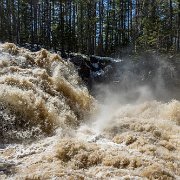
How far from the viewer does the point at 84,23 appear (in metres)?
42.6

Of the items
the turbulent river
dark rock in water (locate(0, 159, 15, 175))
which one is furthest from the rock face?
dark rock in water (locate(0, 159, 15, 175))

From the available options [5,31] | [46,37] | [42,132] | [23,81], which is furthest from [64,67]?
[5,31]

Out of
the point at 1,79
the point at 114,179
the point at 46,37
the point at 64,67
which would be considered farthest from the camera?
the point at 46,37

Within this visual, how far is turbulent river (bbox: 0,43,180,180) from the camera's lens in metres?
10.8

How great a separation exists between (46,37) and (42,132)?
29483 mm

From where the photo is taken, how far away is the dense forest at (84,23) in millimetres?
40531

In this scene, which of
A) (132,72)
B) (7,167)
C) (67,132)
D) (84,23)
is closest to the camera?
(7,167)

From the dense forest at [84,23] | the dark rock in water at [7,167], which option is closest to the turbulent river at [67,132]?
the dark rock in water at [7,167]

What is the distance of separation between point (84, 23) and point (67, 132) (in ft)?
97.2

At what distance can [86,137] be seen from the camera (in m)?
13.8

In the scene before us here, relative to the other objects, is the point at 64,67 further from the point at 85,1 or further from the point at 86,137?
the point at 85,1

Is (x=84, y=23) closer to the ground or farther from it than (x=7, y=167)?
farther from it

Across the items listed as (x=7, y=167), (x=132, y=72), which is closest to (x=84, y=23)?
(x=132, y=72)

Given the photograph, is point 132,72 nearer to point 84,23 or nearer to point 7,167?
point 84,23
